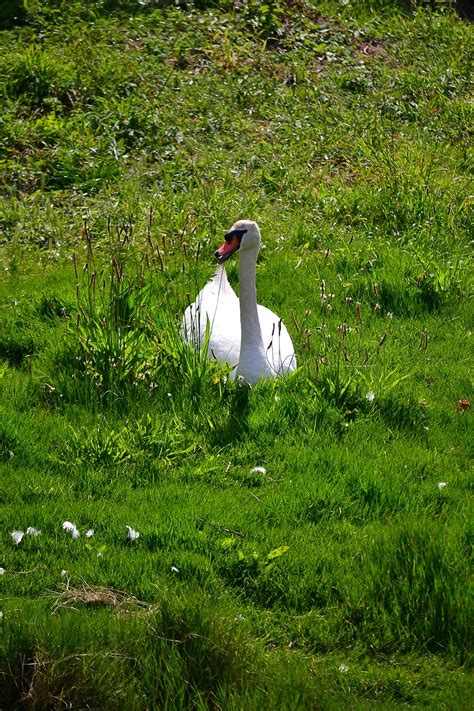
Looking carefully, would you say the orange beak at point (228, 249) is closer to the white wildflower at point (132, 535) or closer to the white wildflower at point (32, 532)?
the white wildflower at point (132, 535)

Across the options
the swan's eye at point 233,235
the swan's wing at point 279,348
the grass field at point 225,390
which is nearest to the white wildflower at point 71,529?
the grass field at point 225,390

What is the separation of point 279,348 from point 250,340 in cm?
18

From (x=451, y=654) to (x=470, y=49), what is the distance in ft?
32.3

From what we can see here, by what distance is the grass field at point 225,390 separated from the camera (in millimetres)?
4258

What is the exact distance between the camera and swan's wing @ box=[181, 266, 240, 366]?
21.4 ft

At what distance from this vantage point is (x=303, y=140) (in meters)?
10.5

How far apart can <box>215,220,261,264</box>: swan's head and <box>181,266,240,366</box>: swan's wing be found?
0.35 metres

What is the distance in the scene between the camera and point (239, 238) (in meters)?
6.46

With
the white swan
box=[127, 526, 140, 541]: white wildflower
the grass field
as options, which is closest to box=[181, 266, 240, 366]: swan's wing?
the white swan

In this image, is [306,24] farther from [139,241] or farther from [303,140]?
[139,241]

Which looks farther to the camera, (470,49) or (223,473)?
(470,49)

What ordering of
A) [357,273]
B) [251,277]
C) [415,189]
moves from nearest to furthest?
[251,277] < [357,273] < [415,189]

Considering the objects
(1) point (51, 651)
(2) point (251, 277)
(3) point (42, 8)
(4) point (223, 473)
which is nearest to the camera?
(1) point (51, 651)

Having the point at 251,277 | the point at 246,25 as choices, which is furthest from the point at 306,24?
the point at 251,277
